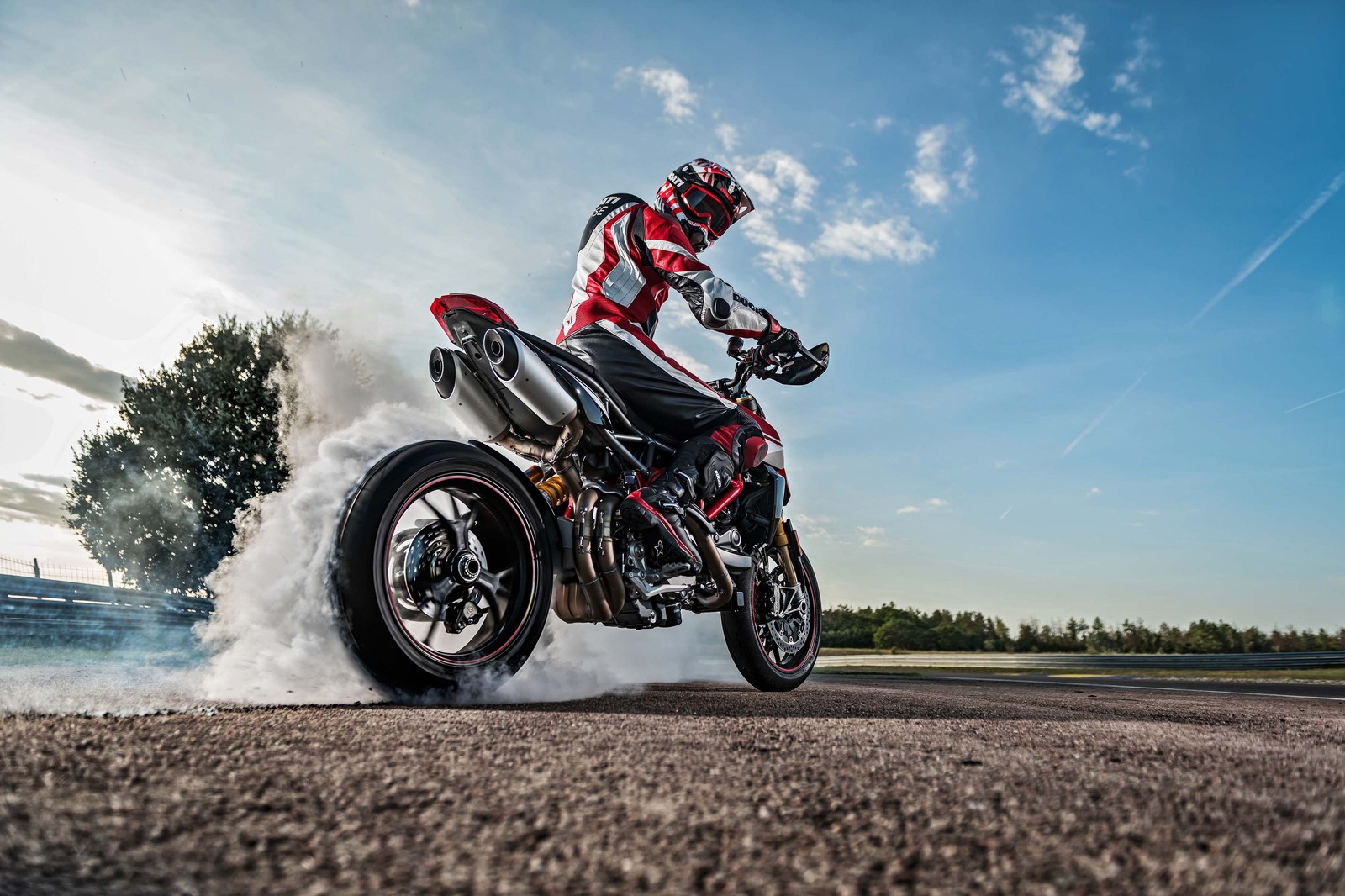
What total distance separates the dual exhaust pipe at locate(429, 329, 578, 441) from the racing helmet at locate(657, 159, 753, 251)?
1.32m

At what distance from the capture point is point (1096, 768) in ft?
6.34

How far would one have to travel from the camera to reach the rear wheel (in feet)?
9.84

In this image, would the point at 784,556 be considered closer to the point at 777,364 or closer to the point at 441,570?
the point at 777,364

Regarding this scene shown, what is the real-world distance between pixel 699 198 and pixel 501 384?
63.9 inches

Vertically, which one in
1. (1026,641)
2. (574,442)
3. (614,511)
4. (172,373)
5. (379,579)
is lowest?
(1026,641)

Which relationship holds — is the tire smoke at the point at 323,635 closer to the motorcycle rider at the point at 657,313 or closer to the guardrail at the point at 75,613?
the motorcycle rider at the point at 657,313

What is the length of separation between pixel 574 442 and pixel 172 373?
62.5 ft

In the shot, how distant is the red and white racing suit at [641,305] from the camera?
4.14 m

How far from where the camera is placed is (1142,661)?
49.1ft

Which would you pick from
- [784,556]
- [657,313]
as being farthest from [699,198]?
[784,556]

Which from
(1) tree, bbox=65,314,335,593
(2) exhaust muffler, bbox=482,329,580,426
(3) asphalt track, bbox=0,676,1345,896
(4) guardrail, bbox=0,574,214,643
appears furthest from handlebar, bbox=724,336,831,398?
(1) tree, bbox=65,314,335,593

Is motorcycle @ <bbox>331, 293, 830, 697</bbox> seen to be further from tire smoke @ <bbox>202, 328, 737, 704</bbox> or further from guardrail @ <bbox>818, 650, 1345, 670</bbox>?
guardrail @ <bbox>818, 650, 1345, 670</bbox>

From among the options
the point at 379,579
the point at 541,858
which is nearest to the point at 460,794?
the point at 541,858

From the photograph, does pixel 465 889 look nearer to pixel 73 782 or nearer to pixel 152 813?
pixel 152 813
